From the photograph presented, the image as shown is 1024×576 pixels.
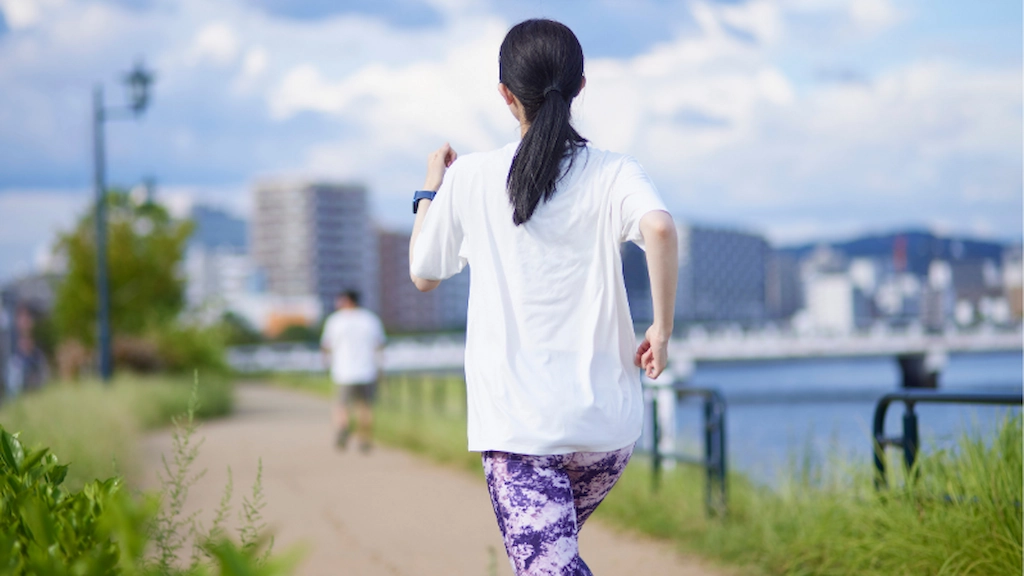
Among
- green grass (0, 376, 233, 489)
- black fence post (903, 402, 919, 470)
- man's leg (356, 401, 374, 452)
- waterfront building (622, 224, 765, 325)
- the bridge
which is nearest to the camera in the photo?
black fence post (903, 402, 919, 470)

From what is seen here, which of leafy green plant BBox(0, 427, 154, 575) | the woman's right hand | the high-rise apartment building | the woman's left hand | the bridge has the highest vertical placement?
A: the high-rise apartment building

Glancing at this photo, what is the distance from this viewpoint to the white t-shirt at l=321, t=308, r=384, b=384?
1169 centimetres

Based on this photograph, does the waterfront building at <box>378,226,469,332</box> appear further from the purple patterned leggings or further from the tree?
the purple patterned leggings

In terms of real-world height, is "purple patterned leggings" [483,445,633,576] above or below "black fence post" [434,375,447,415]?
above

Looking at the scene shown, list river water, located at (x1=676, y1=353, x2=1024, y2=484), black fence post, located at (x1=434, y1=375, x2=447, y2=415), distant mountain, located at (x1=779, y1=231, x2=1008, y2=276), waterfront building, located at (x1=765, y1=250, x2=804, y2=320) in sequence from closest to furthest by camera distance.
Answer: river water, located at (x1=676, y1=353, x2=1024, y2=484), black fence post, located at (x1=434, y1=375, x2=447, y2=415), distant mountain, located at (x1=779, y1=231, x2=1008, y2=276), waterfront building, located at (x1=765, y1=250, x2=804, y2=320)

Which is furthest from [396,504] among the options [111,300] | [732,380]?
[732,380]

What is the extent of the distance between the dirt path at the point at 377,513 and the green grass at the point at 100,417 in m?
0.50

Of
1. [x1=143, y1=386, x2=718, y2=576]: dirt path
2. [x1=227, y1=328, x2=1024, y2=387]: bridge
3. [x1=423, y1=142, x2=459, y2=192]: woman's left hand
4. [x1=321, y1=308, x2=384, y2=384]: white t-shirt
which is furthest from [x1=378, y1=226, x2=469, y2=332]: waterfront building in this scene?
[x1=423, y1=142, x2=459, y2=192]: woman's left hand

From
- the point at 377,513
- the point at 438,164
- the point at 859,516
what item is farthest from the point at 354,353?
the point at 438,164

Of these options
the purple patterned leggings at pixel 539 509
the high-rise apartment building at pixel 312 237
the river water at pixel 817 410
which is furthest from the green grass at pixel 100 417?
the high-rise apartment building at pixel 312 237

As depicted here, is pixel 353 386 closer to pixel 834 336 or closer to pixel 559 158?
pixel 559 158

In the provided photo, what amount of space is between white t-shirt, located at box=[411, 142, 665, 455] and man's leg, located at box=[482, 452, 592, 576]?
0.06 metres

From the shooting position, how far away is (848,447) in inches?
219

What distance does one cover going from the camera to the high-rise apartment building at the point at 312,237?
154 metres
